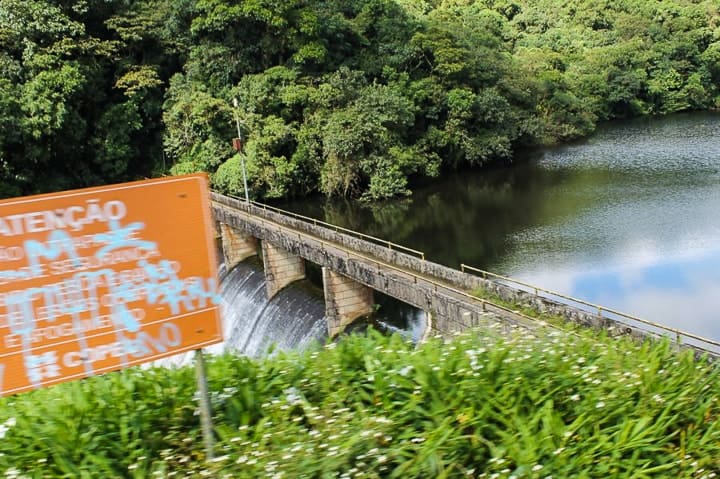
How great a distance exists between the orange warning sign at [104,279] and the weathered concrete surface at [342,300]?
35.0 feet

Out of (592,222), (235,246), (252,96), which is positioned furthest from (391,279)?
(252,96)

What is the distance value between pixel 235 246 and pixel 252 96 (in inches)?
408

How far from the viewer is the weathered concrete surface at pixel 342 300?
Answer: 13727 mm

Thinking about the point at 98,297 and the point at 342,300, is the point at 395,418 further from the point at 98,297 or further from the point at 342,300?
the point at 342,300

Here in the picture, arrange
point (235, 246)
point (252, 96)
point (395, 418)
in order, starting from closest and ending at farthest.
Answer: point (395, 418) < point (235, 246) < point (252, 96)

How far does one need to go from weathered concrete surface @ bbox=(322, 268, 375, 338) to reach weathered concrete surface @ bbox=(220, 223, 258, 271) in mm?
7280

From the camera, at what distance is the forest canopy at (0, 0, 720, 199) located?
90.1 feet

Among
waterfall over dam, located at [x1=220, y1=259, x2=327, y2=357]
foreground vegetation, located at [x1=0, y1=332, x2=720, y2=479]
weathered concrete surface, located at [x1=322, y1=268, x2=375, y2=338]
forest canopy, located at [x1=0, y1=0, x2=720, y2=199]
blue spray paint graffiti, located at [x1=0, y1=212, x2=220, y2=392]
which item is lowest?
waterfall over dam, located at [x1=220, y1=259, x2=327, y2=357]

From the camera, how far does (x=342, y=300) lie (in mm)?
13797

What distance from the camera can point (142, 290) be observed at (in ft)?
9.78

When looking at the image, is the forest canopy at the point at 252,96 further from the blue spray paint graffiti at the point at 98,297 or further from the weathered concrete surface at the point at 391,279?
the blue spray paint graffiti at the point at 98,297

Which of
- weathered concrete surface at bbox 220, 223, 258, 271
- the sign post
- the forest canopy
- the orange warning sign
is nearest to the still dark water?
the forest canopy

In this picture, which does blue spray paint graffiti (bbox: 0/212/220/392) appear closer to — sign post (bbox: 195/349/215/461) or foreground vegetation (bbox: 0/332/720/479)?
sign post (bbox: 195/349/215/461)

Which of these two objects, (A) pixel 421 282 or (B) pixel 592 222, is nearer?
(A) pixel 421 282
